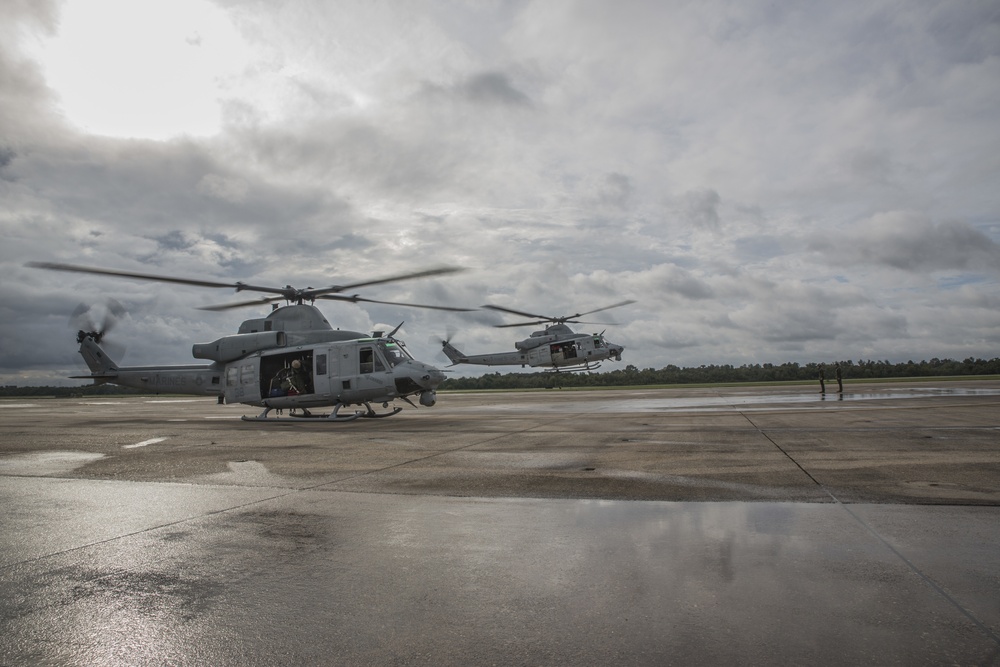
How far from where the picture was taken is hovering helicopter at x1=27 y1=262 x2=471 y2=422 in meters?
18.1

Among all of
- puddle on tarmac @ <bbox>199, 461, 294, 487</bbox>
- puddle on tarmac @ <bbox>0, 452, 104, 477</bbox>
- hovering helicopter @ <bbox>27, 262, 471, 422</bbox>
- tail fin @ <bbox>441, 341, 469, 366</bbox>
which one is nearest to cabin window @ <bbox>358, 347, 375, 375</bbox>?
hovering helicopter @ <bbox>27, 262, 471, 422</bbox>

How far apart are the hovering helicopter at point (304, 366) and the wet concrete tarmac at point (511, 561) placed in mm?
9600

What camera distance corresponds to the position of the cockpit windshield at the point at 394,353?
18.3 m

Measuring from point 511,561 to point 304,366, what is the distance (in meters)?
16.4

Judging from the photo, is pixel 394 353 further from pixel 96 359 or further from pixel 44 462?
pixel 96 359

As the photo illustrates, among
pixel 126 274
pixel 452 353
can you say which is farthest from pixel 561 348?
pixel 126 274

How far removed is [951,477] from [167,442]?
43.3 ft

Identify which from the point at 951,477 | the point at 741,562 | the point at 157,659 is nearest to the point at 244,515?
the point at 157,659

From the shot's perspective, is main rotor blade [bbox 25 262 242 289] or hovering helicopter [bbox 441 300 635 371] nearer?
main rotor blade [bbox 25 262 242 289]

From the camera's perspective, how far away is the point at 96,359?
24.4 meters

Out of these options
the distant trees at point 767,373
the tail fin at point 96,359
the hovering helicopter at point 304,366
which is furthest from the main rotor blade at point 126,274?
the distant trees at point 767,373

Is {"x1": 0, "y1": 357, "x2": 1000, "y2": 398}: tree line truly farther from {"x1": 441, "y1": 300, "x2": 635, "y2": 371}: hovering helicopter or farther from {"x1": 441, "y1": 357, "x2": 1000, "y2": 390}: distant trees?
{"x1": 441, "y1": 300, "x2": 635, "y2": 371}: hovering helicopter

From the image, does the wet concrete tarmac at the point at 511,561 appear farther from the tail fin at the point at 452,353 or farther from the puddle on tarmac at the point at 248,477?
the tail fin at the point at 452,353

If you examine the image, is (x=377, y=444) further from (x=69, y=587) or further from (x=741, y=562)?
(x=741, y=562)
